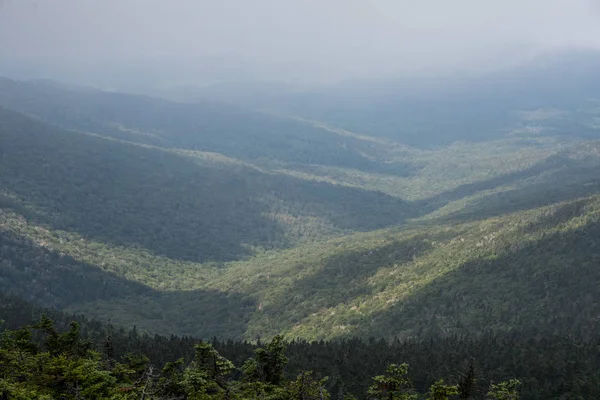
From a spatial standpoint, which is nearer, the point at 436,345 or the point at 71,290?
the point at 436,345

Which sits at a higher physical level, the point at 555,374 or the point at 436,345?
the point at 555,374

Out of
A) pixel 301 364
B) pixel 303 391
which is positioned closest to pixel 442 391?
pixel 303 391

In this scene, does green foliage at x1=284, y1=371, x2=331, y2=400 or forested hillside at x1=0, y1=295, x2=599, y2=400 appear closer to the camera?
forested hillside at x1=0, y1=295, x2=599, y2=400

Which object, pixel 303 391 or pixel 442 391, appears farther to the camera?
pixel 303 391

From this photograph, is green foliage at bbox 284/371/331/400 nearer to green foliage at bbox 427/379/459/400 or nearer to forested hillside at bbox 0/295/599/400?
forested hillside at bbox 0/295/599/400

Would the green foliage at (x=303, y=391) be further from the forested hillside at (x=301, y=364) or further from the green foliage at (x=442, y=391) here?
the green foliage at (x=442, y=391)

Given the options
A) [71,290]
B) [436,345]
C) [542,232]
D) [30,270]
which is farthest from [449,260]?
[30,270]

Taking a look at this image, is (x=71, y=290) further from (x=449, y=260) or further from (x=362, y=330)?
(x=449, y=260)

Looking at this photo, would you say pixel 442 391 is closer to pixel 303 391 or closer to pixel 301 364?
pixel 303 391

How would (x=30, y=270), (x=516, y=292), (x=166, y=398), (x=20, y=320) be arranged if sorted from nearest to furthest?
(x=166, y=398)
(x=20, y=320)
(x=516, y=292)
(x=30, y=270)

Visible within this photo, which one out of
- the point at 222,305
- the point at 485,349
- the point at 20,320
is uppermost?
the point at 485,349

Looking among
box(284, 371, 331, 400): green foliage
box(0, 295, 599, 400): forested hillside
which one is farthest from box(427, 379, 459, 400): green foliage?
box(284, 371, 331, 400): green foliage
